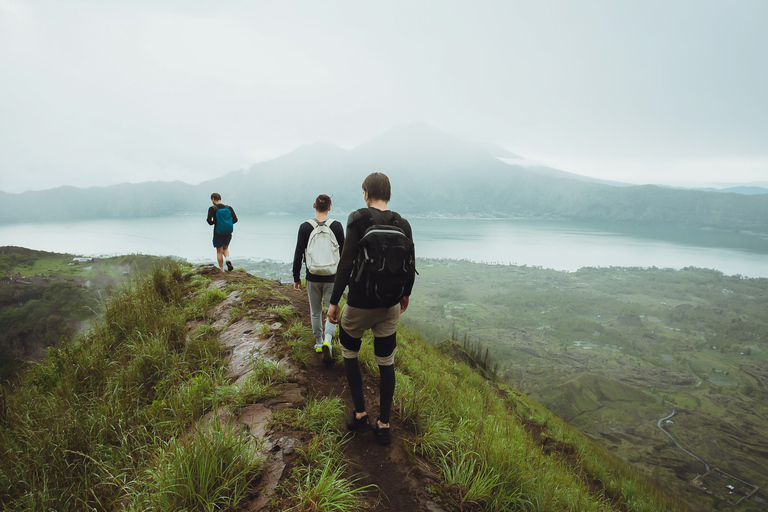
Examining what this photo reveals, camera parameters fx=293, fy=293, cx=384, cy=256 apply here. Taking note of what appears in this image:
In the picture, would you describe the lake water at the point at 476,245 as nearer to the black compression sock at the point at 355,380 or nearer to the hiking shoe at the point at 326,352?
the hiking shoe at the point at 326,352

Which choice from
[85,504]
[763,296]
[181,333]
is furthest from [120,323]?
[763,296]

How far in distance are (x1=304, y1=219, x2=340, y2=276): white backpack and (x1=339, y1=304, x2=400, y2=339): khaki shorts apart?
1.24 m

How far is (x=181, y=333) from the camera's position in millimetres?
4535

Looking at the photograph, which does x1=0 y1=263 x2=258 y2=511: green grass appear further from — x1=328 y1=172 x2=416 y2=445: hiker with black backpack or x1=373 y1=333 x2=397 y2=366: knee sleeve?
x1=373 y1=333 x2=397 y2=366: knee sleeve

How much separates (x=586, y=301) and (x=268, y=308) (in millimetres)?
108330

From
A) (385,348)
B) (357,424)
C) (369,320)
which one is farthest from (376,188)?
(357,424)

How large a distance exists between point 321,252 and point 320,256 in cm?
5

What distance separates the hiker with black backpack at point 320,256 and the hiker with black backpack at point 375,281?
3.88 ft

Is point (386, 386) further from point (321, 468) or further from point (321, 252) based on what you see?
point (321, 252)

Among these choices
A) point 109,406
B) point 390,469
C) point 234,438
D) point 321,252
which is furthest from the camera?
point 321,252

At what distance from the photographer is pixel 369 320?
2.36 m

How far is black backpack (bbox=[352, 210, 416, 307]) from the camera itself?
217 cm

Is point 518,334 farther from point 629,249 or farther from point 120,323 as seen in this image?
point 629,249

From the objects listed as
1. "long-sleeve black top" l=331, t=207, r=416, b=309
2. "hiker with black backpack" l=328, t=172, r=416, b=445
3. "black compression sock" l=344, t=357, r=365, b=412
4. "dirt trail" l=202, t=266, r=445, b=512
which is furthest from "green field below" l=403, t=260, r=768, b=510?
"long-sleeve black top" l=331, t=207, r=416, b=309
